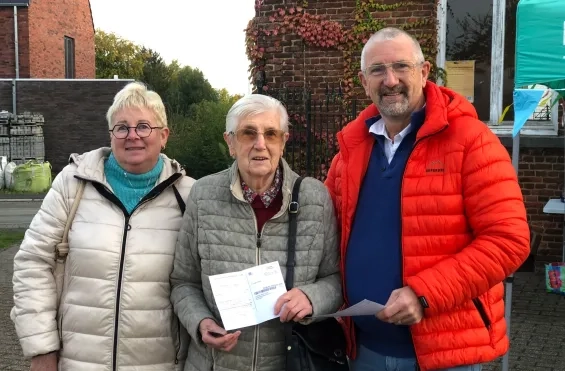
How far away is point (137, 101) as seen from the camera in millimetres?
2736

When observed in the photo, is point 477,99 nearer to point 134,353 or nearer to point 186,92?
point 134,353

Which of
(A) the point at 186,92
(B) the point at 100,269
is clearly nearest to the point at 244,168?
(B) the point at 100,269

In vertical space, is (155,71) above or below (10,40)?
above

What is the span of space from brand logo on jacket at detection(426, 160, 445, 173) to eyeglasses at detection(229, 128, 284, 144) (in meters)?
0.61

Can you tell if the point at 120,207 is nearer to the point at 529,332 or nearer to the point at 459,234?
the point at 459,234

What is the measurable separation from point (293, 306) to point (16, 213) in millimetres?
14777

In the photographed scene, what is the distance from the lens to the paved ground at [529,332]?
5.54 meters

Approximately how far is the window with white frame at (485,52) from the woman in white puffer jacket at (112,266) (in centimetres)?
713

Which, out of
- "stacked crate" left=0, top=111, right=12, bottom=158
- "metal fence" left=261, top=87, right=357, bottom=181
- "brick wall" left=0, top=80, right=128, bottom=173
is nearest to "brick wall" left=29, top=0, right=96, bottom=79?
"brick wall" left=0, top=80, right=128, bottom=173

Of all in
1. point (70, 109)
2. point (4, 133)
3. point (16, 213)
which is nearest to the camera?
point (16, 213)

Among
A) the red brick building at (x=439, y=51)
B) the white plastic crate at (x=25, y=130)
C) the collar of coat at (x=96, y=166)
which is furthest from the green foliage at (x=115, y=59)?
the collar of coat at (x=96, y=166)

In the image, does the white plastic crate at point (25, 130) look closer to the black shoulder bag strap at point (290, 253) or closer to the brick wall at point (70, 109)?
the brick wall at point (70, 109)

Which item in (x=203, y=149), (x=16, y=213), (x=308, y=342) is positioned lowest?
(x=16, y=213)

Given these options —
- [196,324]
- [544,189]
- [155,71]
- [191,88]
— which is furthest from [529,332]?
[155,71]
